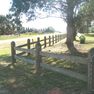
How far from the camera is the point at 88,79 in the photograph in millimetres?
7977


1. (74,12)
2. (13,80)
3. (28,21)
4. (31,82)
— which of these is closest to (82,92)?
(31,82)

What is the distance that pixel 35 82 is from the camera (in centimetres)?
946

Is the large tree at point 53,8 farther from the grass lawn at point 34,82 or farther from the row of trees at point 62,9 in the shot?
the grass lawn at point 34,82

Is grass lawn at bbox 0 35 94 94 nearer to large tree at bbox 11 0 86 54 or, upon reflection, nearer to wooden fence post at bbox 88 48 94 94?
wooden fence post at bbox 88 48 94 94

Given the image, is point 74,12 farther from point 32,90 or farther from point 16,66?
point 32,90

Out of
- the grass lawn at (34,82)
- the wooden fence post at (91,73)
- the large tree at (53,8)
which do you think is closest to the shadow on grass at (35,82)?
the grass lawn at (34,82)

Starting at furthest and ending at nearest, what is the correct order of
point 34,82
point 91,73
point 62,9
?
point 62,9 < point 34,82 < point 91,73

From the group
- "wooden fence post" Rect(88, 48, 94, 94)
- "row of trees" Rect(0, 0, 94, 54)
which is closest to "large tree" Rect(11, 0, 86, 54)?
"row of trees" Rect(0, 0, 94, 54)

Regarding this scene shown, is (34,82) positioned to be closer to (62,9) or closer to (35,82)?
(35,82)

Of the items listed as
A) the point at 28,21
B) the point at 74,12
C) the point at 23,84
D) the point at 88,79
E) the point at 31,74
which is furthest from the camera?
the point at 74,12

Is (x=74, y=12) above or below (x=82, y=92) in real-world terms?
above

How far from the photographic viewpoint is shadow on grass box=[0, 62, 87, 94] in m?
8.44

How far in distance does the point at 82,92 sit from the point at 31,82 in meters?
2.19

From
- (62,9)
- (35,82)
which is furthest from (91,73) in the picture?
(62,9)
